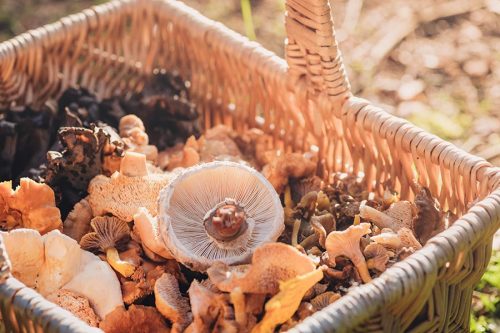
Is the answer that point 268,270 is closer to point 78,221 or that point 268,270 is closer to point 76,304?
point 76,304

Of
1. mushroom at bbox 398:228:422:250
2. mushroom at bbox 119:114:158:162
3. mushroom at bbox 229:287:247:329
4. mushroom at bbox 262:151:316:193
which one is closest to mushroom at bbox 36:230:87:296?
mushroom at bbox 229:287:247:329

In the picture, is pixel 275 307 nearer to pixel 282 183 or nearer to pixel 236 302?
pixel 236 302

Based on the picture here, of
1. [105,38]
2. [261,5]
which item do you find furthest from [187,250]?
[261,5]

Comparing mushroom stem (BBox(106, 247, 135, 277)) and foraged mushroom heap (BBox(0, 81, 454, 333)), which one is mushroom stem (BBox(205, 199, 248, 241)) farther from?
mushroom stem (BBox(106, 247, 135, 277))

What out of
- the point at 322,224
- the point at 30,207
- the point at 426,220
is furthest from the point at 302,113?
the point at 30,207

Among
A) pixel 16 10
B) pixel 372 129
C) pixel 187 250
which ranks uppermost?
pixel 372 129

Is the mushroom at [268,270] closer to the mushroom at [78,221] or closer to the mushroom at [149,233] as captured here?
the mushroom at [149,233]
